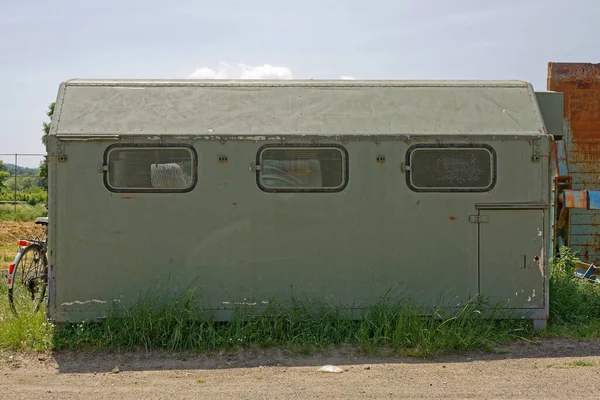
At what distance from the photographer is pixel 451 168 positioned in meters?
6.46

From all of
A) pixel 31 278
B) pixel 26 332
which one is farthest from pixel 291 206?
pixel 31 278

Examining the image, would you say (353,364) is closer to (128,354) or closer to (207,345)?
(207,345)

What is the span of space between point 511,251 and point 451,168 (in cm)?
103

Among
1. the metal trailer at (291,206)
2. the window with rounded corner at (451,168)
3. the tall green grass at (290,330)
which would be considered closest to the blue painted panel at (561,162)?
the metal trailer at (291,206)

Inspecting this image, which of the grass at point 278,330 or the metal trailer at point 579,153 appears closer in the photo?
the grass at point 278,330

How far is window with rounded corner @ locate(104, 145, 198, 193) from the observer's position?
6316mm

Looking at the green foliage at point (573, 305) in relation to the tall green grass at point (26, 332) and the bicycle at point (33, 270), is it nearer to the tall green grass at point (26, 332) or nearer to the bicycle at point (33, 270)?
the tall green grass at point (26, 332)

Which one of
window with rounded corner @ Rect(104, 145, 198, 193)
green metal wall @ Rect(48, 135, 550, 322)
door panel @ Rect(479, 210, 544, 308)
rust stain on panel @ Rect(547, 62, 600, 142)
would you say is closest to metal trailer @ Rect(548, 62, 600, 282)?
rust stain on panel @ Rect(547, 62, 600, 142)

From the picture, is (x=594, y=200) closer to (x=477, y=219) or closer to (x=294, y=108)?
(x=477, y=219)

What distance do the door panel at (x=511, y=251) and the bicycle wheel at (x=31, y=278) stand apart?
4.65 meters

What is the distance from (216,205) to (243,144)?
2.14ft

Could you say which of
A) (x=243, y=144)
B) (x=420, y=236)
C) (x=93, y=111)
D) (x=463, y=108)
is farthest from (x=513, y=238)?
(x=93, y=111)

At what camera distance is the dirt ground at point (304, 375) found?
→ 16.2 ft

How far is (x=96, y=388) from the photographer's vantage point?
5113mm
